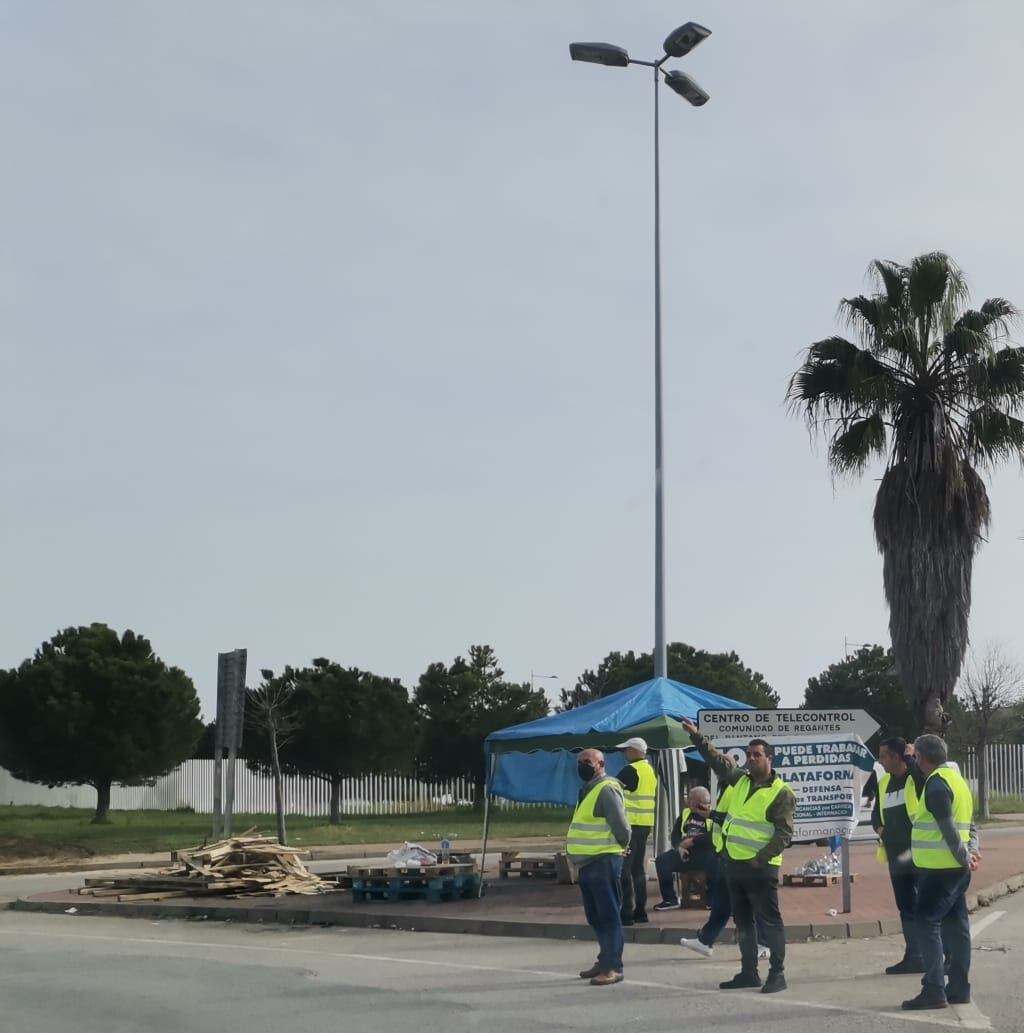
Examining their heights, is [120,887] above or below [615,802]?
below

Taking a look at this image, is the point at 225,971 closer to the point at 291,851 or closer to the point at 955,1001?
the point at 955,1001

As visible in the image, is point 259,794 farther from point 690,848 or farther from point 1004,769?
point 690,848

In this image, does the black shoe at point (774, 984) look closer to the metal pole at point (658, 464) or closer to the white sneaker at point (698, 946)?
the white sneaker at point (698, 946)

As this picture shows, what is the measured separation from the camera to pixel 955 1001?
986 centimetres

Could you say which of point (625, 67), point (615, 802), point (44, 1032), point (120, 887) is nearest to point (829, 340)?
point (625, 67)

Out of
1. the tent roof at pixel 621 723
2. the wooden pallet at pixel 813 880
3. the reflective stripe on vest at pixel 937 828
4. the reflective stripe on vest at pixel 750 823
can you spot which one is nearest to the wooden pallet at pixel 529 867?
the tent roof at pixel 621 723

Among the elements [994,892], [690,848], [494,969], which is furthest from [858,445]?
[494,969]

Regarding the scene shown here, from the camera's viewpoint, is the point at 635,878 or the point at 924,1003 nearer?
the point at 924,1003

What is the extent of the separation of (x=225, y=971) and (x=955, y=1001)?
560cm

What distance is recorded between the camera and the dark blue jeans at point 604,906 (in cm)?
1095

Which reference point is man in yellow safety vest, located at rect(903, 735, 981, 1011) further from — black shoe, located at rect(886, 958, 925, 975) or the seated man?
the seated man

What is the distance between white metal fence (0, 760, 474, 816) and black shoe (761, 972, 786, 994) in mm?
39002

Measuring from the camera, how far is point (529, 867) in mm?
21250

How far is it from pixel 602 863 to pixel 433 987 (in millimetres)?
1517
